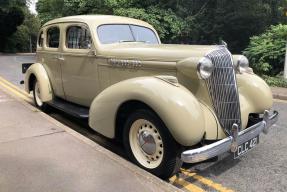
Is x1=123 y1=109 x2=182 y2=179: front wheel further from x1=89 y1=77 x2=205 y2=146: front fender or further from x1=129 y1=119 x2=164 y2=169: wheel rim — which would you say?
x1=89 y1=77 x2=205 y2=146: front fender

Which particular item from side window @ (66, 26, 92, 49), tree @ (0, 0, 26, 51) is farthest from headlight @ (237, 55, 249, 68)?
tree @ (0, 0, 26, 51)

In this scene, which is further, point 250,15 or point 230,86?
point 250,15

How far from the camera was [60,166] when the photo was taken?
421 centimetres

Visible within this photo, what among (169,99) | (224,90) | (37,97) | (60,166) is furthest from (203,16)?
(60,166)

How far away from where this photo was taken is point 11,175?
399cm

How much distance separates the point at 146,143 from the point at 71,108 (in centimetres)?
238

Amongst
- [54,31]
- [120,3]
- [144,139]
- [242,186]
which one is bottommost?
[242,186]

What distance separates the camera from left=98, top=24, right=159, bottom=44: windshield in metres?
5.77

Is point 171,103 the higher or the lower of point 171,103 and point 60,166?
the higher

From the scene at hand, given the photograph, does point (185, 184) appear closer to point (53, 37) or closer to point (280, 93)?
point (53, 37)

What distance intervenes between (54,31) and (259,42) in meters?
9.10

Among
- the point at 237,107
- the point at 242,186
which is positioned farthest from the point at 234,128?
the point at 242,186

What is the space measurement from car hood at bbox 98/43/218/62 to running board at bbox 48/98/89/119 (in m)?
1.03

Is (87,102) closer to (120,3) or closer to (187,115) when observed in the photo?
(187,115)
